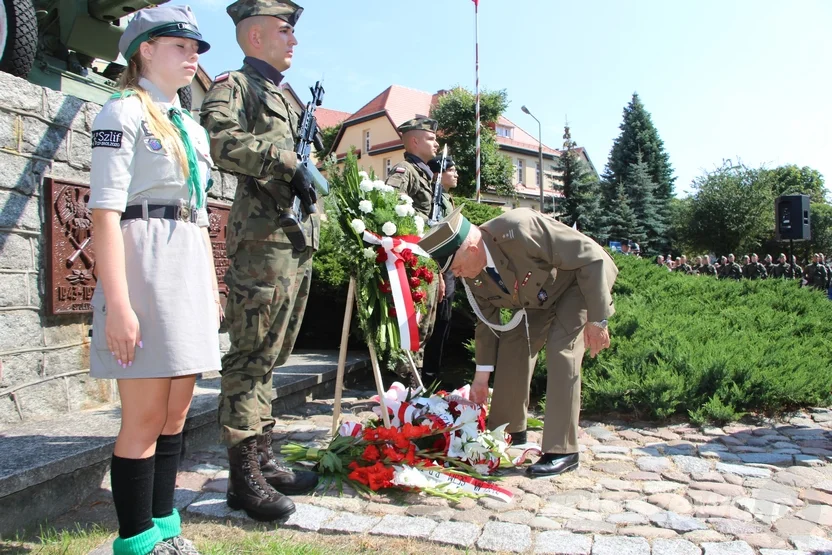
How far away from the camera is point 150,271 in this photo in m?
2.21

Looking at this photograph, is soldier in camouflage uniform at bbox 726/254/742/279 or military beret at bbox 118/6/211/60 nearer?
military beret at bbox 118/6/211/60

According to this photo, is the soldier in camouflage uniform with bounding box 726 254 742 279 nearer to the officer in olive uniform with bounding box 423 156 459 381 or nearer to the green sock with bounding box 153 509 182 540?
the officer in olive uniform with bounding box 423 156 459 381

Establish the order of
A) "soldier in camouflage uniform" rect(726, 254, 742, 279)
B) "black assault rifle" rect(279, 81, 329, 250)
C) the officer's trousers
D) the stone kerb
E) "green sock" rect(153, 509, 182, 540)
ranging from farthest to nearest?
"soldier in camouflage uniform" rect(726, 254, 742, 279) → the officer's trousers → the stone kerb → "black assault rifle" rect(279, 81, 329, 250) → "green sock" rect(153, 509, 182, 540)

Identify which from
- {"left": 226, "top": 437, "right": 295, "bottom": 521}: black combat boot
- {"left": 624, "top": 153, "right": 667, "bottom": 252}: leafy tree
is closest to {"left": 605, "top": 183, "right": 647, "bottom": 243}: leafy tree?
{"left": 624, "top": 153, "right": 667, "bottom": 252}: leafy tree

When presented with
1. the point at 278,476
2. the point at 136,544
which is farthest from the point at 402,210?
the point at 136,544

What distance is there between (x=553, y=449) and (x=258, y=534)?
1764mm

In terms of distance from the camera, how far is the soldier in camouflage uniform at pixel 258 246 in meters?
3.02

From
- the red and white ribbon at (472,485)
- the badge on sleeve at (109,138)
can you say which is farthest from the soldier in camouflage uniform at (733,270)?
the badge on sleeve at (109,138)

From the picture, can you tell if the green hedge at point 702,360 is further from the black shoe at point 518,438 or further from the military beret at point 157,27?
the military beret at point 157,27

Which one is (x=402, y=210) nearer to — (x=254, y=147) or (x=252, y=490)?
(x=254, y=147)

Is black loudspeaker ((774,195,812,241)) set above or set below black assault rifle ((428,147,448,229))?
above

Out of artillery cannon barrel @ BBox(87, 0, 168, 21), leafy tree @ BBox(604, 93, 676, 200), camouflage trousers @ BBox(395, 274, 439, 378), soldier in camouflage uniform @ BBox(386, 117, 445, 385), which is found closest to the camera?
camouflage trousers @ BBox(395, 274, 439, 378)

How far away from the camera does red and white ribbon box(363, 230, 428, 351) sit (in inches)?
151

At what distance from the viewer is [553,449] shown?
383 cm
